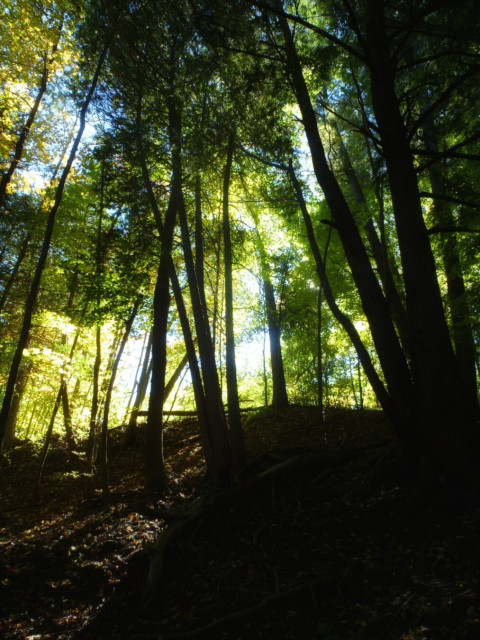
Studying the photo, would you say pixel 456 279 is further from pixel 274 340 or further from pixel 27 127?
pixel 27 127

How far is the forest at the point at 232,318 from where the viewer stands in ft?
12.3

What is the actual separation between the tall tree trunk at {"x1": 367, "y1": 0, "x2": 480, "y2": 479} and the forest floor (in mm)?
600

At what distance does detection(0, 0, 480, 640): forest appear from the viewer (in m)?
3.76

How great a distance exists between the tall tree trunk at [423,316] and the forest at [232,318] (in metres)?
0.03

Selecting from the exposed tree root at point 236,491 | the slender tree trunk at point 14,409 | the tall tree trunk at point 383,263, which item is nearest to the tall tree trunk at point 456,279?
the tall tree trunk at point 383,263

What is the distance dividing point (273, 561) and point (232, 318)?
426cm

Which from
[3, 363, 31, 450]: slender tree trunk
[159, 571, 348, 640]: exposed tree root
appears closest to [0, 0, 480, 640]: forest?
[159, 571, 348, 640]: exposed tree root

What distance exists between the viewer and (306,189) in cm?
927

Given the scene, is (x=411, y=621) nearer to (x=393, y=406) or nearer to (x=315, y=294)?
(x=393, y=406)

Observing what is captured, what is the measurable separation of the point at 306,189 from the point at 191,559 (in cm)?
865

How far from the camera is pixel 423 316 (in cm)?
460

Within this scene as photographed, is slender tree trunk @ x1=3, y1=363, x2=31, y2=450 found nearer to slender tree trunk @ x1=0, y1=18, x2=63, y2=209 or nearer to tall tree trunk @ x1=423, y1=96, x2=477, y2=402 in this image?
slender tree trunk @ x1=0, y1=18, x2=63, y2=209

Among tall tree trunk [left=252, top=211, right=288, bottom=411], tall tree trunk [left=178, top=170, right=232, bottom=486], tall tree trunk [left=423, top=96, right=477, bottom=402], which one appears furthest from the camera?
tall tree trunk [left=252, top=211, right=288, bottom=411]

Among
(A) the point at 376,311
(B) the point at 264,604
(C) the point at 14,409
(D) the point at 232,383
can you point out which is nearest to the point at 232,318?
(D) the point at 232,383
